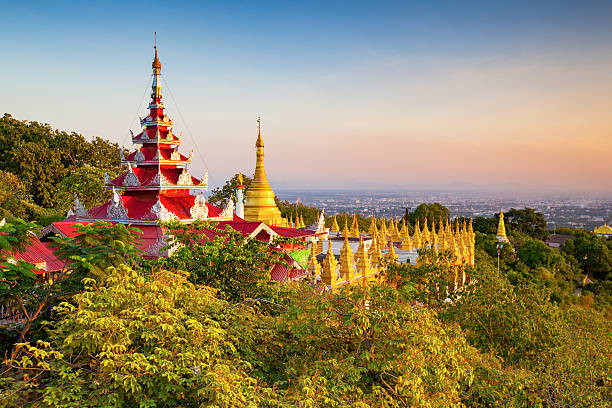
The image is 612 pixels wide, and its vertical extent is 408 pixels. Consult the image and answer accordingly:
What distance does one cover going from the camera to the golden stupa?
27.9 m

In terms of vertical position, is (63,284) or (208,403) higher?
(63,284)

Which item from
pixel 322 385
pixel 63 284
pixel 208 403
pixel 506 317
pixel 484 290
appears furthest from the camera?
pixel 484 290

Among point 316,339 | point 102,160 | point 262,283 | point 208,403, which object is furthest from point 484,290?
point 102,160

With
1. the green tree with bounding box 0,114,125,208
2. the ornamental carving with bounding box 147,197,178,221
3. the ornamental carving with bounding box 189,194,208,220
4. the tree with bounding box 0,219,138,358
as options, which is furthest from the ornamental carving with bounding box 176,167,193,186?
the green tree with bounding box 0,114,125,208

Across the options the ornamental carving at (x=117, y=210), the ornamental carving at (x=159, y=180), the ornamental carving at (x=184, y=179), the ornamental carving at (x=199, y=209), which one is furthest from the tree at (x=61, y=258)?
the ornamental carving at (x=184, y=179)

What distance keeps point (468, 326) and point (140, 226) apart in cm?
1318

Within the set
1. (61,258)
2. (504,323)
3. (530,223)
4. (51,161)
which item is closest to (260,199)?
(504,323)

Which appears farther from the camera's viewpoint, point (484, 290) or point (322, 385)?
point (484, 290)

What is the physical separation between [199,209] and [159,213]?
1.88 metres

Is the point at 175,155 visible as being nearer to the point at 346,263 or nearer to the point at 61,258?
the point at 346,263

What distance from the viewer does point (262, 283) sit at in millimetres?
12523

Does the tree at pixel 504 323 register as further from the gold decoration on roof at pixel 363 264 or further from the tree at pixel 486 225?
the tree at pixel 486 225

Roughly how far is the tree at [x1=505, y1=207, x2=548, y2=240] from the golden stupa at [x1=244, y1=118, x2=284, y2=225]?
5859 cm

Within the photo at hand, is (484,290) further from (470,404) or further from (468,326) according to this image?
(470,404)
